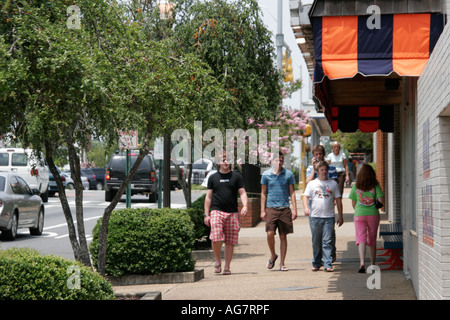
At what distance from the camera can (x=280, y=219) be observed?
448 inches

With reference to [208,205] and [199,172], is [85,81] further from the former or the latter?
[199,172]

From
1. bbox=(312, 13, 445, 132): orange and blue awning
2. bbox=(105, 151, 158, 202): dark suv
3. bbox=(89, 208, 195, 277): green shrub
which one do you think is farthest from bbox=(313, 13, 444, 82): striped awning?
bbox=(105, 151, 158, 202): dark suv

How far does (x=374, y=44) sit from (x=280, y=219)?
164 inches

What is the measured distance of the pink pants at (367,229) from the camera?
10.7m

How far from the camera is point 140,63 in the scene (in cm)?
816

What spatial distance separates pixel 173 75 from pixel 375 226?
404 cm

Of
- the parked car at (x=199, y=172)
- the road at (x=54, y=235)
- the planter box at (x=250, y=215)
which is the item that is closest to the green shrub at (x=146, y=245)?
the road at (x=54, y=235)

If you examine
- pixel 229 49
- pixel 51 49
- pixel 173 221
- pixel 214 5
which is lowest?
pixel 173 221

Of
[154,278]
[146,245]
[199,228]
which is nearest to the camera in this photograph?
[146,245]

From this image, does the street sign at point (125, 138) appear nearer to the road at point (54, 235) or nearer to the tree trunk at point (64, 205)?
the tree trunk at point (64, 205)

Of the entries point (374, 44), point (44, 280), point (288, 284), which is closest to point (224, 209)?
point (288, 284)

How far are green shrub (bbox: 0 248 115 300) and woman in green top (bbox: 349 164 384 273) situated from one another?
213 inches
